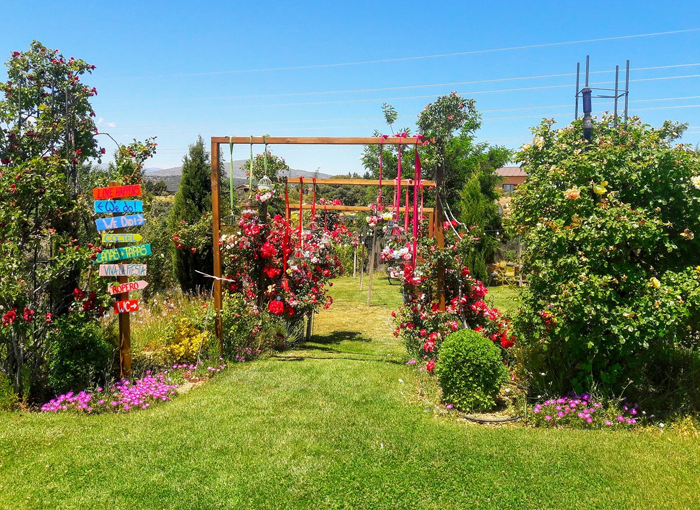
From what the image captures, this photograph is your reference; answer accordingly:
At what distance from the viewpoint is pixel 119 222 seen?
4656 millimetres

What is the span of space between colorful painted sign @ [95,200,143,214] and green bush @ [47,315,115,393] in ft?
3.26

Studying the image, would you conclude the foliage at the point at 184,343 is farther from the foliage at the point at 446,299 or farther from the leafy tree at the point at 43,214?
the foliage at the point at 446,299

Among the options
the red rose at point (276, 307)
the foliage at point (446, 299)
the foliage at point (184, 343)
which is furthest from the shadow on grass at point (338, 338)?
the foliage at point (184, 343)

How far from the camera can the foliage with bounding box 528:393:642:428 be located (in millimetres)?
3908

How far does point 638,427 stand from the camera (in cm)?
388

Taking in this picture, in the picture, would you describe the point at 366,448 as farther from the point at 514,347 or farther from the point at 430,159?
the point at 430,159

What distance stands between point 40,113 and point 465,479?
507 cm

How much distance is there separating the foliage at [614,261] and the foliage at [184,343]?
3469 mm

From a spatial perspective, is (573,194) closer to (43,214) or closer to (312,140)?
(312,140)

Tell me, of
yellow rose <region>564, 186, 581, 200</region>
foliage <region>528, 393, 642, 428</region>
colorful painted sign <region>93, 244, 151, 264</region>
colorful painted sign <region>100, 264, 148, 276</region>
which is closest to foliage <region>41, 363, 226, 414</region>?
colorful painted sign <region>100, 264, 148, 276</region>

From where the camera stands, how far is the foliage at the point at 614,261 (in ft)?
12.4

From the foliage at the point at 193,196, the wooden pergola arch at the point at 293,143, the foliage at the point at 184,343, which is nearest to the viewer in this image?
the wooden pergola arch at the point at 293,143

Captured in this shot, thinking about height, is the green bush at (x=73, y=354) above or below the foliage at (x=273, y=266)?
below

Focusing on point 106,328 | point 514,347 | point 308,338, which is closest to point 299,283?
point 308,338
